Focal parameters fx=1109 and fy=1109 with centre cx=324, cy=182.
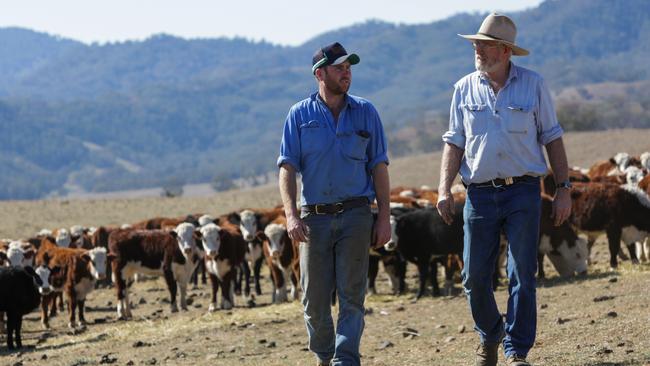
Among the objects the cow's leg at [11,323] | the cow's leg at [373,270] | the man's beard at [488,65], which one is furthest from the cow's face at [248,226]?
the man's beard at [488,65]

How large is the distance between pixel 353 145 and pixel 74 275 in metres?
10.7

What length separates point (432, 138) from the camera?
189 metres

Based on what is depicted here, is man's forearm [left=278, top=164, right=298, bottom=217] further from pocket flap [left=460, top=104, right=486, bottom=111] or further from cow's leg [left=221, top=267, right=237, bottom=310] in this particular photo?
cow's leg [left=221, top=267, right=237, bottom=310]

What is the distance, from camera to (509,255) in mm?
7203

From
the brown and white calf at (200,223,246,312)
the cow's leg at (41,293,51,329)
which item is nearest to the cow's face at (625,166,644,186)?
the brown and white calf at (200,223,246,312)

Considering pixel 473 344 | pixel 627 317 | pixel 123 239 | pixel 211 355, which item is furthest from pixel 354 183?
pixel 123 239

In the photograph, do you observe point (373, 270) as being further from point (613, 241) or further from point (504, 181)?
point (504, 181)

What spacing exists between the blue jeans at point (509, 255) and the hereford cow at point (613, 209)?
30.3 feet

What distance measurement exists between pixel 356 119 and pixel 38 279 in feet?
28.6

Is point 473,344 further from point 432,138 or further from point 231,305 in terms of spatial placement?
point 432,138

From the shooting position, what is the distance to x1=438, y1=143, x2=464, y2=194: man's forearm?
288 inches

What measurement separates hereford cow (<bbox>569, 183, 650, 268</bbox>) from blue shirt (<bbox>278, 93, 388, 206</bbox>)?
374 inches

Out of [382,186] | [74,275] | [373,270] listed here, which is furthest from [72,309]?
[382,186]

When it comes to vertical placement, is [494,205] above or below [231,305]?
above
